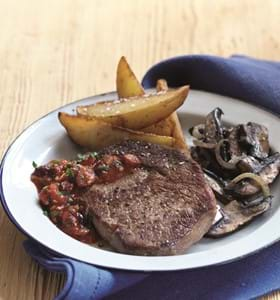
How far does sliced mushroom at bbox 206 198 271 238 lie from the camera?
2168mm

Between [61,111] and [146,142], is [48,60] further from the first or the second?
[146,142]

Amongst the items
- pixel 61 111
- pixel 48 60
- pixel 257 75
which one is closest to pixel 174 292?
pixel 61 111

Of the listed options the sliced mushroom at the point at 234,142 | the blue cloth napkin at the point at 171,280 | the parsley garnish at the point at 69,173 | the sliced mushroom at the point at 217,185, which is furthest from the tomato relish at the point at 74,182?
the sliced mushroom at the point at 234,142

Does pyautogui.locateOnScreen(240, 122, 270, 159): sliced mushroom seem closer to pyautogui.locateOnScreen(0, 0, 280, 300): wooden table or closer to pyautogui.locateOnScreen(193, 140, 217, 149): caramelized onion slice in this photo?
pyautogui.locateOnScreen(193, 140, 217, 149): caramelized onion slice

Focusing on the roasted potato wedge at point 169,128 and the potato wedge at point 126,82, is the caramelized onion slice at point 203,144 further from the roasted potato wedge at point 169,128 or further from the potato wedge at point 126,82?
the potato wedge at point 126,82

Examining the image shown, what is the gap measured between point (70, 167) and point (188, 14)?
147cm

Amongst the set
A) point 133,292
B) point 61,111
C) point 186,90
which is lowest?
point 133,292

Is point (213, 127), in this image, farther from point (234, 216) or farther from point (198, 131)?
point (234, 216)

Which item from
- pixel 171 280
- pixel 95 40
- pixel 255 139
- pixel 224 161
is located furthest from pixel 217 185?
pixel 95 40

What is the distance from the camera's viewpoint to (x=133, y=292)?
198 cm

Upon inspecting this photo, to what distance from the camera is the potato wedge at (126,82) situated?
8.38ft

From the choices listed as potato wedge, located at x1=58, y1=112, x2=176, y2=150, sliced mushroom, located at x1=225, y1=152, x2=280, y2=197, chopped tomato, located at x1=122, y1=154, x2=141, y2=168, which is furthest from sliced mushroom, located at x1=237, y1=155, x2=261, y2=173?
chopped tomato, located at x1=122, y1=154, x2=141, y2=168

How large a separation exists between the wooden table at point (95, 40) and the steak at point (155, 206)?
0.67m

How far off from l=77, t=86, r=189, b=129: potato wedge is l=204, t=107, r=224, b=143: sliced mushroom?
0.16 meters
